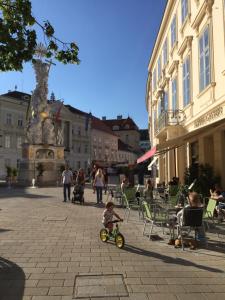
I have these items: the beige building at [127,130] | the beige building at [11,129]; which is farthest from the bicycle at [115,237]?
the beige building at [127,130]

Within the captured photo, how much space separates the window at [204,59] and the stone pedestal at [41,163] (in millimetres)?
28976

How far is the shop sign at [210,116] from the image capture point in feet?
43.0

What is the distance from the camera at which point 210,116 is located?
1421 cm

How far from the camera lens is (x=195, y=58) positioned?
55.7 feet

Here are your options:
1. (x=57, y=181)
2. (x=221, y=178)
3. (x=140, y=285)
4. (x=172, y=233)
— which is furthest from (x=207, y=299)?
(x=57, y=181)

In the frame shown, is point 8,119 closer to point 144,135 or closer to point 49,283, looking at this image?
point 49,283

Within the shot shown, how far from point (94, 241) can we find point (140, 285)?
11.8 ft

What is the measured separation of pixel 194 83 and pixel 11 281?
13.2 m

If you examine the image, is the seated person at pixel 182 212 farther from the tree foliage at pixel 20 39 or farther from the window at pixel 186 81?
the window at pixel 186 81

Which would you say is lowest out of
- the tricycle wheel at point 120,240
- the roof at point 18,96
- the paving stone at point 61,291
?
the paving stone at point 61,291

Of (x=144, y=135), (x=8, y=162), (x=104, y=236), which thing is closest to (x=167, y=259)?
(x=104, y=236)

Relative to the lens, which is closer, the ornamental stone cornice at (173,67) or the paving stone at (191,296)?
the paving stone at (191,296)

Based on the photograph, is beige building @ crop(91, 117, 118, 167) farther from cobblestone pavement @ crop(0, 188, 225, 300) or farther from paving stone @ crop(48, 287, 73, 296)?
paving stone @ crop(48, 287, 73, 296)

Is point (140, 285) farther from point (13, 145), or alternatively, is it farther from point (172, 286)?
point (13, 145)
